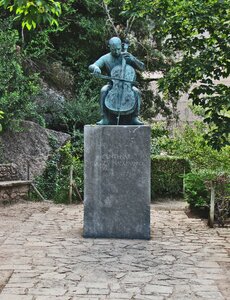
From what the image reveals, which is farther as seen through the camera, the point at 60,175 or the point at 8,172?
the point at 60,175

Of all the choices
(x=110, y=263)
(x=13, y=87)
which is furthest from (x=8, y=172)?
(x=110, y=263)

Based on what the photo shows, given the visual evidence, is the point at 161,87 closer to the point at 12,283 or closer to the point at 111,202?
the point at 111,202

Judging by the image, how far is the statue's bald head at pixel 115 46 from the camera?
7.38m

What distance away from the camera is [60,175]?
12477 mm

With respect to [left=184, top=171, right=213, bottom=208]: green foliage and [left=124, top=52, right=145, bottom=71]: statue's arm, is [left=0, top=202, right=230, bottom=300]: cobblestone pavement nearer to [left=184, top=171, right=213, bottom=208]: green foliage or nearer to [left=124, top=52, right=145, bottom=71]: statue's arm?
[left=184, top=171, right=213, bottom=208]: green foliage

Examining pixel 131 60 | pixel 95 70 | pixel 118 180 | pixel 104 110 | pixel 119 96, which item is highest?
pixel 131 60

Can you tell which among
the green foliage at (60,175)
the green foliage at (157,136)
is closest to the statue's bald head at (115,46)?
the green foliage at (60,175)

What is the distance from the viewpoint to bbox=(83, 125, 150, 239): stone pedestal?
7.06 meters

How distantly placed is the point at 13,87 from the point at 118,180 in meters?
6.61

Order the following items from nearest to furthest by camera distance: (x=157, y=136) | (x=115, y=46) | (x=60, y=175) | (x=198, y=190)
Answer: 1. (x=115, y=46)
2. (x=198, y=190)
3. (x=60, y=175)
4. (x=157, y=136)

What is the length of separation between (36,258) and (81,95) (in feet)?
30.5

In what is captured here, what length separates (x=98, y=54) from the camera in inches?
620

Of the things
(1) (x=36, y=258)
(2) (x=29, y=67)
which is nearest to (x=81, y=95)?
(2) (x=29, y=67)

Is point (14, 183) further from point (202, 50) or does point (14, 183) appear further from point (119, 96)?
point (202, 50)
